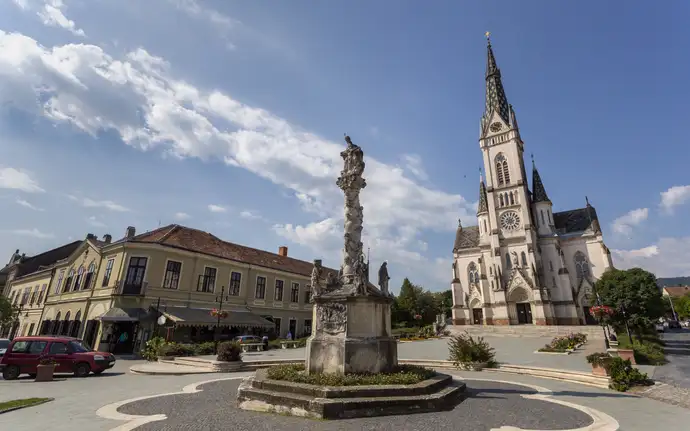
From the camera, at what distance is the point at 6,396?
967 centimetres

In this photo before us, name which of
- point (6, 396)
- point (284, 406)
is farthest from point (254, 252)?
point (284, 406)

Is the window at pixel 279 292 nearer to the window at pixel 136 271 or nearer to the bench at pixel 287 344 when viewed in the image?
the bench at pixel 287 344

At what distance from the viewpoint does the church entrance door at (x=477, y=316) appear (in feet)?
169

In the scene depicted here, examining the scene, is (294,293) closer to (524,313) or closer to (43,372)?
(43,372)

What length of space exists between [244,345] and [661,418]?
2329cm

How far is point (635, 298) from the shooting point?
95.0 feet

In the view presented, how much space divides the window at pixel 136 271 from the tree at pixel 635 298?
Answer: 123ft

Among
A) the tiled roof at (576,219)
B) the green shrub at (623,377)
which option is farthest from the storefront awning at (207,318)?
the tiled roof at (576,219)

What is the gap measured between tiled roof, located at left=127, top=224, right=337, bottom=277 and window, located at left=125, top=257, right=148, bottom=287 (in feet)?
4.86

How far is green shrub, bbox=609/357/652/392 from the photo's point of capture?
10.9m

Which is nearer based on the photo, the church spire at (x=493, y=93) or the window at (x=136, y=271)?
the window at (x=136, y=271)

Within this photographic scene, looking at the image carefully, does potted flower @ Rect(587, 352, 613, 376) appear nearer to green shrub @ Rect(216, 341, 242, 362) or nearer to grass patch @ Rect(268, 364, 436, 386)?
grass patch @ Rect(268, 364, 436, 386)

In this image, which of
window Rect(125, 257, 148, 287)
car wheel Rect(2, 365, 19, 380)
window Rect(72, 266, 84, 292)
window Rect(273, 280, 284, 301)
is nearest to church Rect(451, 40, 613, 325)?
window Rect(273, 280, 284, 301)

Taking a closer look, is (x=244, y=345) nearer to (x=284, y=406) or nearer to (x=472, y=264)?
(x=284, y=406)
